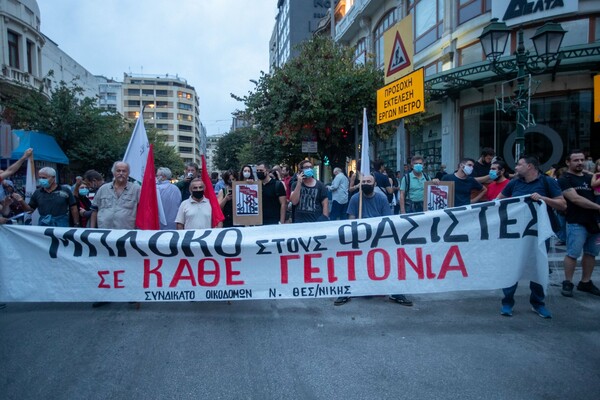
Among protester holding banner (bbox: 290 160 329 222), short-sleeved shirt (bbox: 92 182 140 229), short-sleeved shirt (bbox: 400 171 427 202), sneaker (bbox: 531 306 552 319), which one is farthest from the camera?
short-sleeved shirt (bbox: 400 171 427 202)

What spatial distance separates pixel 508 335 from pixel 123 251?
14.1 feet

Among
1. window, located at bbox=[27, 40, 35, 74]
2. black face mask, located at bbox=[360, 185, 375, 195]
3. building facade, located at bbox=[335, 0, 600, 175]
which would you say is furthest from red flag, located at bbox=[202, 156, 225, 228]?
window, located at bbox=[27, 40, 35, 74]

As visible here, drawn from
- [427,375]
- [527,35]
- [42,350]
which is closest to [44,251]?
[42,350]

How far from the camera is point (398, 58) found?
7461mm

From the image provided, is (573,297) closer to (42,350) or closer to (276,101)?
(42,350)

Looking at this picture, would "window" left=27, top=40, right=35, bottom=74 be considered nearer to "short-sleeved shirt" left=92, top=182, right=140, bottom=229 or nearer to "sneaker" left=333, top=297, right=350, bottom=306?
"short-sleeved shirt" left=92, top=182, right=140, bottom=229

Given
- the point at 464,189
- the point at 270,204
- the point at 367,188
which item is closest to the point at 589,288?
the point at 464,189

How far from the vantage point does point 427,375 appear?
336 cm

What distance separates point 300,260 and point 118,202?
2.57m

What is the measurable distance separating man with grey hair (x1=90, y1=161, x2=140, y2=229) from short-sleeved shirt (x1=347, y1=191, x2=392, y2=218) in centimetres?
294

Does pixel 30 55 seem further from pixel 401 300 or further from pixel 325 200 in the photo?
pixel 401 300

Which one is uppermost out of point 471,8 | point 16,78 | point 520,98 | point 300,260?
point 471,8

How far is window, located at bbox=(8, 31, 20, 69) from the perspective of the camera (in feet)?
73.8

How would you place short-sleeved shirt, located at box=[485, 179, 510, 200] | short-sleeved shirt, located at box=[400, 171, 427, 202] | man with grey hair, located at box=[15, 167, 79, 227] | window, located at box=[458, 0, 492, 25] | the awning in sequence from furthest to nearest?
window, located at box=[458, 0, 492, 25], the awning, short-sleeved shirt, located at box=[400, 171, 427, 202], short-sleeved shirt, located at box=[485, 179, 510, 200], man with grey hair, located at box=[15, 167, 79, 227]
